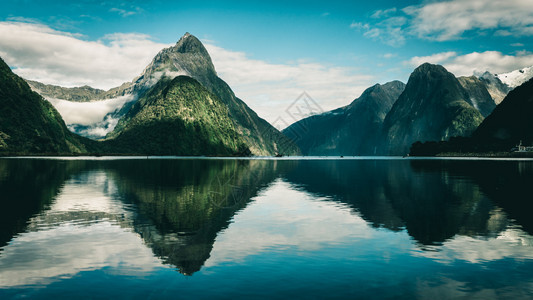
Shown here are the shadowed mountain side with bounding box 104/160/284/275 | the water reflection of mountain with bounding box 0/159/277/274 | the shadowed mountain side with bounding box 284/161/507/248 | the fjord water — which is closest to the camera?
the fjord water

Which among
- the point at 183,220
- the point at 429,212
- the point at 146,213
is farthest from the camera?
the point at 429,212

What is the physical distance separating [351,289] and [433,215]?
26174mm

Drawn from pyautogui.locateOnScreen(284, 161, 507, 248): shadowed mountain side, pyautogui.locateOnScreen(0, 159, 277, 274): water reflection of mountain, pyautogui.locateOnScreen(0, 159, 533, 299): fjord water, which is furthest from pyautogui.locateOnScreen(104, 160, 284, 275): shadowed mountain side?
pyautogui.locateOnScreen(284, 161, 507, 248): shadowed mountain side

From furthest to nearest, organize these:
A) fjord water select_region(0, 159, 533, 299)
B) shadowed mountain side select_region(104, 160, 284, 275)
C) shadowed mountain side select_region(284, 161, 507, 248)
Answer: shadowed mountain side select_region(284, 161, 507, 248) < shadowed mountain side select_region(104, 160, 284, 275) < fjord water select_region(0, 159, 533, 299)

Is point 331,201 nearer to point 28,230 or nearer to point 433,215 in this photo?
point 433,215

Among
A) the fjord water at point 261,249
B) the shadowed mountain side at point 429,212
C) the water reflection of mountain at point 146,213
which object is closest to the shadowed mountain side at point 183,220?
the water reflection of mountain at point 146,213

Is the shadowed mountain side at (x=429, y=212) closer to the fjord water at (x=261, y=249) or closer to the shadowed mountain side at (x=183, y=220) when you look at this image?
the fjord water at (x=261, y=249)

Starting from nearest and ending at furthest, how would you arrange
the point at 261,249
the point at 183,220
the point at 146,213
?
the point at 261,249 → the point at 183,220 → the point at 146,213

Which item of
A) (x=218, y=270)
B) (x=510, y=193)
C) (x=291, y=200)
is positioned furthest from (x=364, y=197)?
(x=218, y=270)

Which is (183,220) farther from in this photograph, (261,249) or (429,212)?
(429,212)

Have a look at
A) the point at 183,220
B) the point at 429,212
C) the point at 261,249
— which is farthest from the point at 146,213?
Answer: the point at 429,212

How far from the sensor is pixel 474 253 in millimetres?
25516

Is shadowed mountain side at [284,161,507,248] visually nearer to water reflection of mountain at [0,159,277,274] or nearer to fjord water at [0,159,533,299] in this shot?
fjord water at [0,159,533,299]

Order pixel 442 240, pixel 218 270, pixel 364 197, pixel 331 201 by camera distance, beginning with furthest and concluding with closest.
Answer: pixel 364 197 → pixel 331 201 → pixel 442 240 → pixel 218 270
